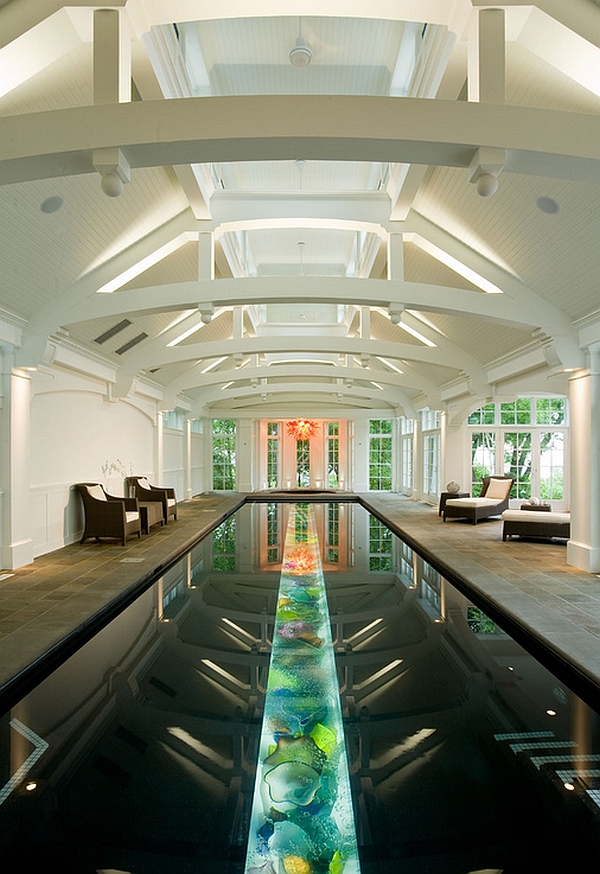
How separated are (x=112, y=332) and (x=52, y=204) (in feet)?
12.2

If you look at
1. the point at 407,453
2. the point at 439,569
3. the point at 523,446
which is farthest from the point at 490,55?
the point at 407,453

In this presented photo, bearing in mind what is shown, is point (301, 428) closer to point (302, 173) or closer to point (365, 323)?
point (365, 323)

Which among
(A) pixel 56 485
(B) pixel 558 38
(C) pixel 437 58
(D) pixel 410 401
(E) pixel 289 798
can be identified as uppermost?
(C) pixel 437 58

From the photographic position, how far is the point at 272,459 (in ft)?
65.4

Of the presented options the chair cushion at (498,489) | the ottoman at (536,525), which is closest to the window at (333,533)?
the ottoman at (536,525)

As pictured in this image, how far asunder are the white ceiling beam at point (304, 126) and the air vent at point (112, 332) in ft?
18.8

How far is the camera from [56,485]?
8094mm

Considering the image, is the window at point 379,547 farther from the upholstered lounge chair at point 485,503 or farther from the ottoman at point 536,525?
the ottoman at point 536,525

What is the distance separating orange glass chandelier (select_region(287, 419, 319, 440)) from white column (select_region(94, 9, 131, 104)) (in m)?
15.5

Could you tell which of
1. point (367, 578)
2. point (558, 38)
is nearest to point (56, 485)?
point (367, 578)

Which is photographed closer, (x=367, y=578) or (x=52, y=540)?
(x=367, y=578)

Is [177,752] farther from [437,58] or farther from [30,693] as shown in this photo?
[437,58]

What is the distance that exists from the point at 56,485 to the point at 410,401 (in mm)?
10875

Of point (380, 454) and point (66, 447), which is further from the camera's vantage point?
point (380, 454)
